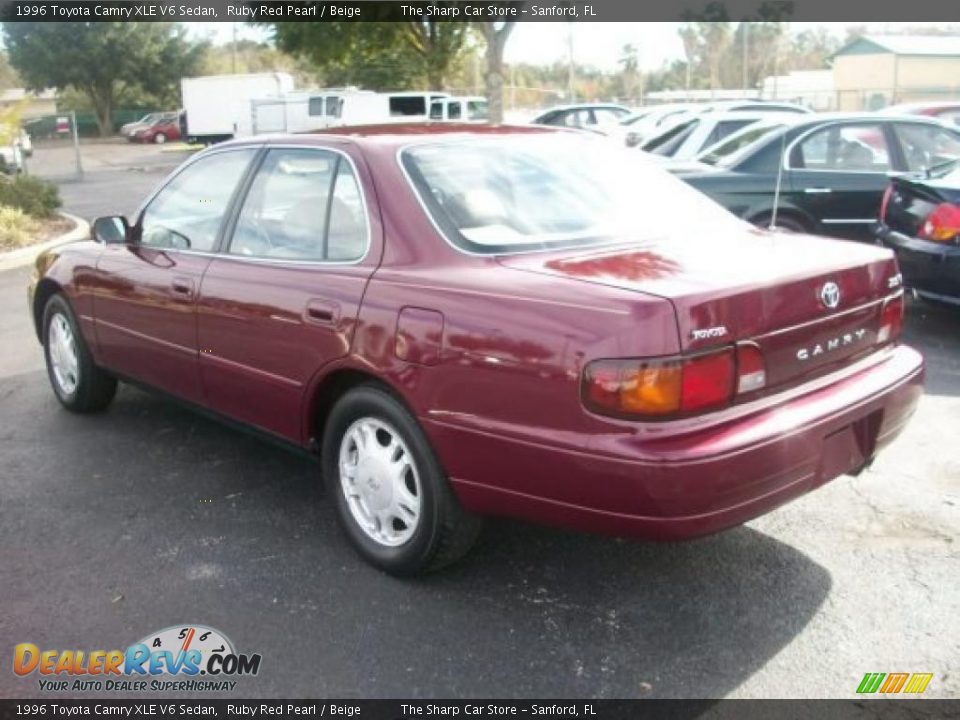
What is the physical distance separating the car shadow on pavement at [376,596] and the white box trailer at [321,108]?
24346 millimetres

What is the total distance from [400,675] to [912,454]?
9.43 ft

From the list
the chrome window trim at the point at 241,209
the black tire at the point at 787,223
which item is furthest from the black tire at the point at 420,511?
the black tire at the point at 787,223

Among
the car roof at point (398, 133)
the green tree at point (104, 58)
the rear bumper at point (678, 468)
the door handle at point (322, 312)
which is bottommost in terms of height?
the rear bumper at point (678, 468)

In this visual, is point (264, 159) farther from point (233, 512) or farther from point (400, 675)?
point (400, 675)

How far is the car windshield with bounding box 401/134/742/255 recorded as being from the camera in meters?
3.46

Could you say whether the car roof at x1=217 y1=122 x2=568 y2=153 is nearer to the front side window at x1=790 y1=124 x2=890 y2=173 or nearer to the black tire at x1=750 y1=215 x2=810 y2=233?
the black tire at x1=750 y1=215 x2=810 y2=233

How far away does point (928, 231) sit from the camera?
6.39m

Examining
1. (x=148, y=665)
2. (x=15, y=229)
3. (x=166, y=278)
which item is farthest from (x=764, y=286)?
(x=15, y=229)

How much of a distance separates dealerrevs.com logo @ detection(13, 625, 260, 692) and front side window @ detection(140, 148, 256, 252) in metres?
1.88

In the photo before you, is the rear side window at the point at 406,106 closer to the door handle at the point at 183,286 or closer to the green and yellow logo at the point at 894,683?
the door handle at the point at 183,286

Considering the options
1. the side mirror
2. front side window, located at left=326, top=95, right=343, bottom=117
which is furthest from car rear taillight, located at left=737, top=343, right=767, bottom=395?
front side window, located at left=326, top=95, right=343, bottom=117

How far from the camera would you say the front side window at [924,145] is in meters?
8.27

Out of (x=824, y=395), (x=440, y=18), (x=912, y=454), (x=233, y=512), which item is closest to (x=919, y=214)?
(x=912, y=454)

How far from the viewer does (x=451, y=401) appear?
10.1 feet
